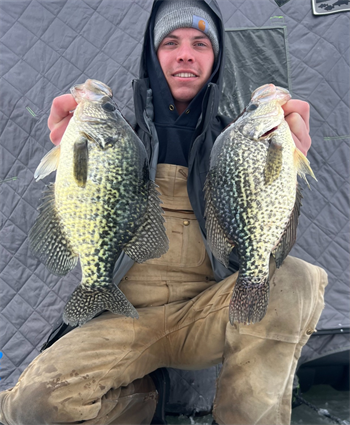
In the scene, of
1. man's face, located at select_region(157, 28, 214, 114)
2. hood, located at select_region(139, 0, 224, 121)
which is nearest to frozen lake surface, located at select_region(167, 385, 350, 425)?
hood, located at select_region(139, 0, 224, 121)

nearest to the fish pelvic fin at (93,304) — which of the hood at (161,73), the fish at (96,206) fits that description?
the fish at (96,206)

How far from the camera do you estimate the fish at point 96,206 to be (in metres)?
1.79

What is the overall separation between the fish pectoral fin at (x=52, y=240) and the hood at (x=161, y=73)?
0.90 m

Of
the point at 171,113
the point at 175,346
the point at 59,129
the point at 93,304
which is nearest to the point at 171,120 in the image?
the point at 171,113

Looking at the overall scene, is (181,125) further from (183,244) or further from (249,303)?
(249,303)

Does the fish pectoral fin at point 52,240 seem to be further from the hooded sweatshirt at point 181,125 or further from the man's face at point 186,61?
the man's face at point 186,61

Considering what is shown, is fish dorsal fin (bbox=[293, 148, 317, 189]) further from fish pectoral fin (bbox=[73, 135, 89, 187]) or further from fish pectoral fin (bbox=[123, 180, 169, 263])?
fish pectoral fin (bbox=[73, 135, 89, 187])

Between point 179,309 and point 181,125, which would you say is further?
point 181,125

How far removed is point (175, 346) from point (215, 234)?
70 centimetres

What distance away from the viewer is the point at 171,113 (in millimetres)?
2406

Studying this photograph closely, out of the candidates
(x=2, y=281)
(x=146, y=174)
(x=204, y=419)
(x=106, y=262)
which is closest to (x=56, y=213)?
(x=106, y=262)

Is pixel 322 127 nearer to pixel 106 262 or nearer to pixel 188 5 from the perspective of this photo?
Result: pixel 188 5

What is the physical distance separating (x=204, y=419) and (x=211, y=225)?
4.82ft

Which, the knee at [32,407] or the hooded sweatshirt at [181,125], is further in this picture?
the hooded sweatshirt at [181,125]
